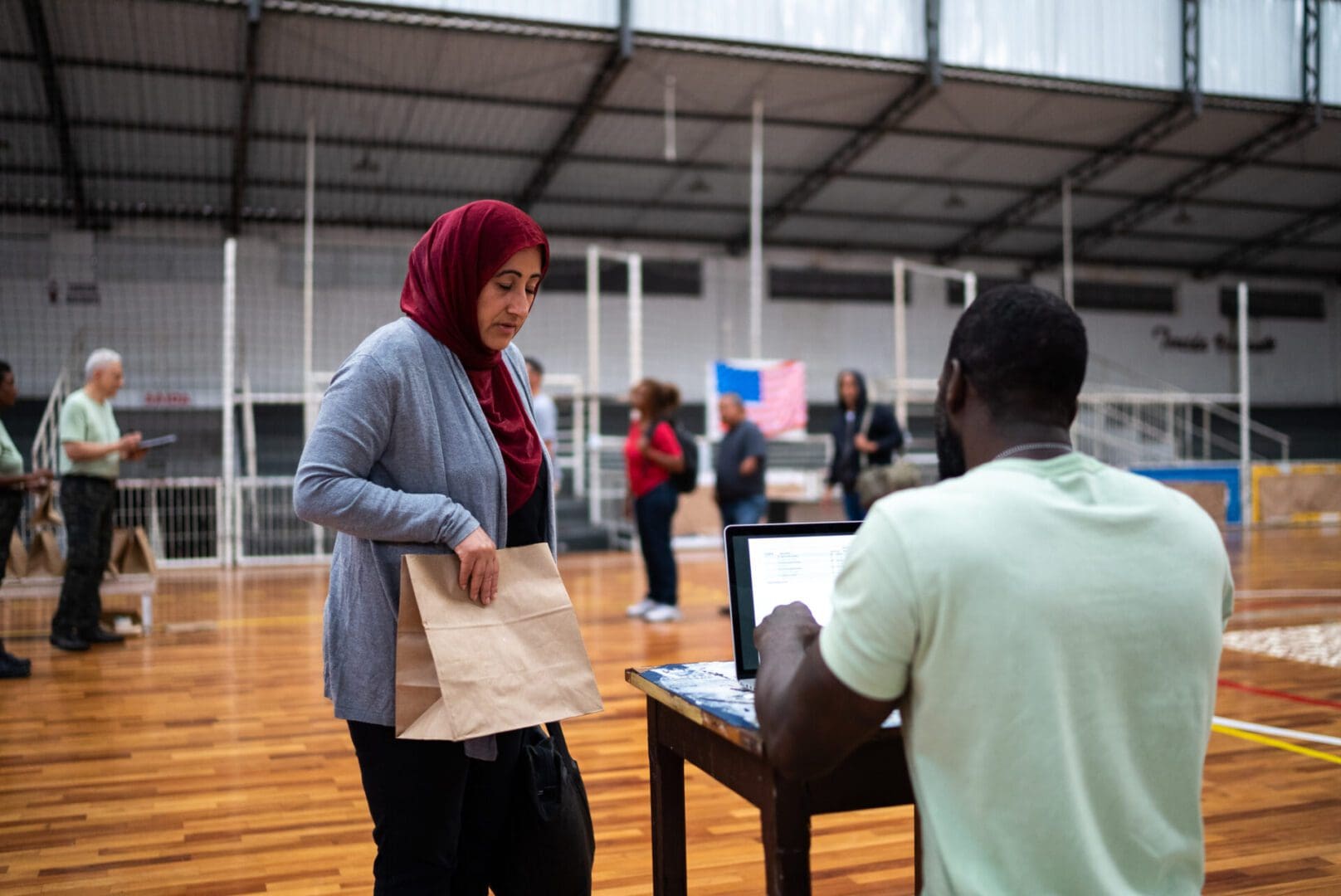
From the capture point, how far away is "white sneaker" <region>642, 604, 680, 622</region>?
21.5 ft

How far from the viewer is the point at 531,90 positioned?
41.8ft

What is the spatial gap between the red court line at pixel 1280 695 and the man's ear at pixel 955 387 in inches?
150

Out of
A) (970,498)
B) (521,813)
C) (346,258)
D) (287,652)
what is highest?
(346,258)

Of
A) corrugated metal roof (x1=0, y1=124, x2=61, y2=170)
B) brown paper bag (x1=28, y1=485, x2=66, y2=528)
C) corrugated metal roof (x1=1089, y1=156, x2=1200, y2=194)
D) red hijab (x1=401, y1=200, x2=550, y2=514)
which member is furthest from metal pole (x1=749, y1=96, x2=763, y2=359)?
red hijab (x1=401, y1=200, x2=550, y2=514)

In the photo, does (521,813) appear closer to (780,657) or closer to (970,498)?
(780,657)

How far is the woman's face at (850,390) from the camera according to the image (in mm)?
7102

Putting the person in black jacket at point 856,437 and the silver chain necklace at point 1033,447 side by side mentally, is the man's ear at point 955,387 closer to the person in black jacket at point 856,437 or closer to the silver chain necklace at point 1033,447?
the silver chain necklace at point 1033,447

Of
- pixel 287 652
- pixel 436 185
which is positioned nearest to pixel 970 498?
pixel 287 652

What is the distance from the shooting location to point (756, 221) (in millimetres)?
11305

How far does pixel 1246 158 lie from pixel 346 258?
1272 cm

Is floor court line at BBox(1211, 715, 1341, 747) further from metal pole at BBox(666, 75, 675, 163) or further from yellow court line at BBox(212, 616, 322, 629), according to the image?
metal pole at BBox(666, 75, 675, 163)

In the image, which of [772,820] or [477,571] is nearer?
[772,820]

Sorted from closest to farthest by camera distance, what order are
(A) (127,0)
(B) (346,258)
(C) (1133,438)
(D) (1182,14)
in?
(A) (127,0) → (D) (1182,14) → (B) (346,258) → (C) (1133,438)

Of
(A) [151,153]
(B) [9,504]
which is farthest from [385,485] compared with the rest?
(A) [151,153]
